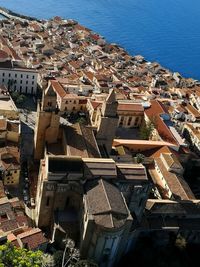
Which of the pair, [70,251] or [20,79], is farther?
[20,79]

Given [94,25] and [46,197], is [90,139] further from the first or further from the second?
[94,25]

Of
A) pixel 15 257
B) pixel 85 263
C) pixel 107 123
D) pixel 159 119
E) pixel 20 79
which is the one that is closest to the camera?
pixel 15 257

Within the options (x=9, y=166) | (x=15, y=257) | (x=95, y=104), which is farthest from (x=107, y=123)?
(x=15, y=257)

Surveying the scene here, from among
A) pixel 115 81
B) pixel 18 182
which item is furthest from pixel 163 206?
pixel 115 81

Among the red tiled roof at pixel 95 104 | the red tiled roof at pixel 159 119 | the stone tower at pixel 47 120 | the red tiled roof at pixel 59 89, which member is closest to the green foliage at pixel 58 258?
the stone tower at pixel 47 120

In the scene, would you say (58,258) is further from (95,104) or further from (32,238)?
(95,104)

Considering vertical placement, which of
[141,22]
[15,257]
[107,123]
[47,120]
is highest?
[47,120]
